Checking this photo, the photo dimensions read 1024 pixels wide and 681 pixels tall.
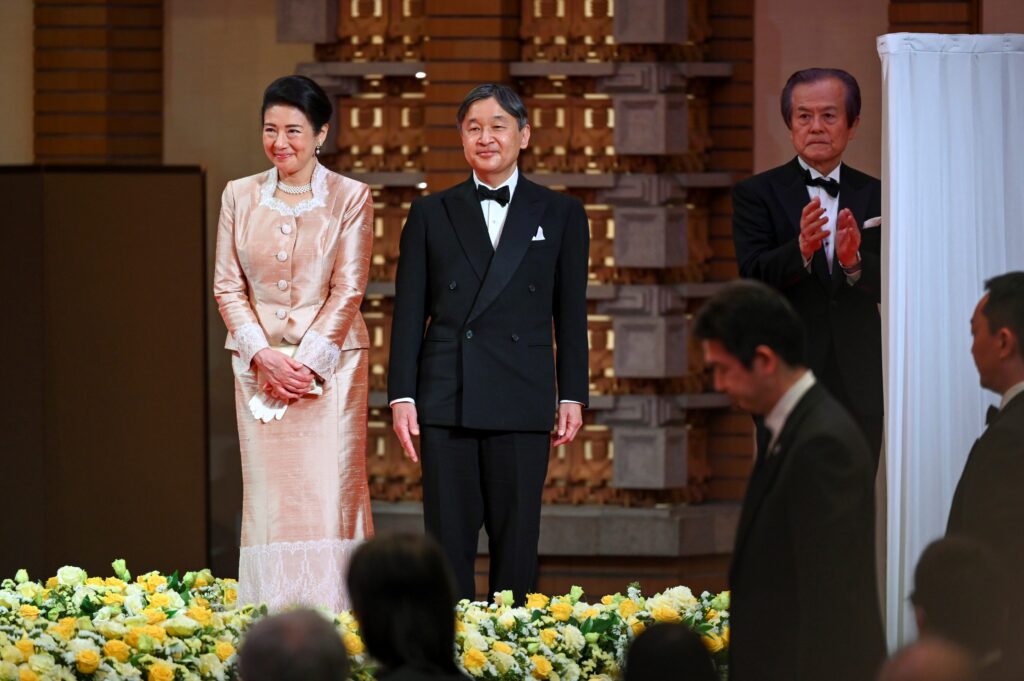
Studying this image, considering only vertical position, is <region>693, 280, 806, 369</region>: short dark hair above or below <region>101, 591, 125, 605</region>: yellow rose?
above

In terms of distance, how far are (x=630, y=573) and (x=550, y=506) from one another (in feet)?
1.56

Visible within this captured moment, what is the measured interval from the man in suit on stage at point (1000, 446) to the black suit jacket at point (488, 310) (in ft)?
5.35

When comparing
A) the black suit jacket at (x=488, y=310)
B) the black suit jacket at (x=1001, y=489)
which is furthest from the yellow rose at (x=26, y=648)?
the black suit jacket at (x=1001, y=489)

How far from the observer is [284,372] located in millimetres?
5129

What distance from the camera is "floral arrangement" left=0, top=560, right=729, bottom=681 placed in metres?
4.61

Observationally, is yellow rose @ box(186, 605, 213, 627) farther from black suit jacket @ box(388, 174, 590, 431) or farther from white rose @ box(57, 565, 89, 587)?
white rose @ box(57, 565, 89, 587)

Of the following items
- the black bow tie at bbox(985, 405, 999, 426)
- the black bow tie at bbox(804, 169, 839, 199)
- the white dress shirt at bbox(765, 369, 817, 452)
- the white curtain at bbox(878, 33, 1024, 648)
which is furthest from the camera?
the black bow tie at bbox(804, 169, 839, 199)

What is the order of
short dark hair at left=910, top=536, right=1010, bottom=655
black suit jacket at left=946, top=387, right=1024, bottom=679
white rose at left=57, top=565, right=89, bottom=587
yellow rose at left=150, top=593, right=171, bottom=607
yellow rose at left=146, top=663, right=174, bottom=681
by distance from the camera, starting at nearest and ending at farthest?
short dark hair at left=910, top=536, right=1010, bottom=655 < black suit jacket at left=946, top=387, right=1024, bottom=679 < yellow rose at left=146, top=663, right=174, bottom=681 < yellow rose at left=150, top=593, right=171, bottom=607 < white rose at left=57, top=565, right=89, bottom=587

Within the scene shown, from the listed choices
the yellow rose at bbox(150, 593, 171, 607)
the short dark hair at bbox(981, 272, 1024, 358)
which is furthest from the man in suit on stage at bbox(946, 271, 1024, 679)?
the yellow rose at bbox(150, 593, 171, 607)

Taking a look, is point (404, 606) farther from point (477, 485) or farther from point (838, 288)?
point (838, 288)

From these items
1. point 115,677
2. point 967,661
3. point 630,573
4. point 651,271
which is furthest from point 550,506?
point 967,661

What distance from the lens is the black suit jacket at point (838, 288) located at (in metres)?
4.87

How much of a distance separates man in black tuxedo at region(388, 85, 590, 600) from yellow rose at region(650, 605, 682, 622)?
458mm

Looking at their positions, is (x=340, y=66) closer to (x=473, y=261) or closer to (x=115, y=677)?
(x=473, y=261)
